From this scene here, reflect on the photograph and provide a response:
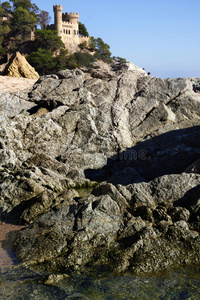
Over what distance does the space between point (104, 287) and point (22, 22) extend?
258 feet

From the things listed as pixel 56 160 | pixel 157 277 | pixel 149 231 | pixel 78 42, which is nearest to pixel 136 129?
pixel 56 160

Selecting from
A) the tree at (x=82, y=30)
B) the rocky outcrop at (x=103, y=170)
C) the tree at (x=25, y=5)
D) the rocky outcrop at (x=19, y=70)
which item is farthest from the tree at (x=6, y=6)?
the rocky outcrop at (x=103, y=170)

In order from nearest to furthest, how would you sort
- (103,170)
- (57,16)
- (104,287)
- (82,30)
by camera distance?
(104,287), (103,170), (57,16), (82,30)

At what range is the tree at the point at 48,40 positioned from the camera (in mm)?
77144

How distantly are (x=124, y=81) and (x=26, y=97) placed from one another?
685 centimetres

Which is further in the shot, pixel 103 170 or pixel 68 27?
pixel 68 27

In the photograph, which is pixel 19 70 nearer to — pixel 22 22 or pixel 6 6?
pixel 22 22

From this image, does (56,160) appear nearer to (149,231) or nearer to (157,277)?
(149,231)

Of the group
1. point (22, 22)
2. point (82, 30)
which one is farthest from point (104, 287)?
point (82, 30)

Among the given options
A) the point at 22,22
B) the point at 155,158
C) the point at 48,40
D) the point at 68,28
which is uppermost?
the point at 68,28

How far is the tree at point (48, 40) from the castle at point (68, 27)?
17.7ft

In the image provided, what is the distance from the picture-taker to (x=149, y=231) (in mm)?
11852

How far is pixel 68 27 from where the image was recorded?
85.8m

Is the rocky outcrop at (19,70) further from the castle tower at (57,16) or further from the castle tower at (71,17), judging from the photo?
the castle tower at (71,17)
